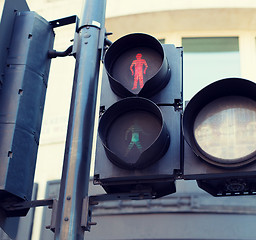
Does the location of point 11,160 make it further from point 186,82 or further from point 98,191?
point 186,82

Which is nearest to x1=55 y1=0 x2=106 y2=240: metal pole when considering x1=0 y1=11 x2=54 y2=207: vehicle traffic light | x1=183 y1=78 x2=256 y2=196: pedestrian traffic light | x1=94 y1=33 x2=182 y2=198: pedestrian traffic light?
x1=94 y1=33 x2=182 y2=198: pedestrian traffic light

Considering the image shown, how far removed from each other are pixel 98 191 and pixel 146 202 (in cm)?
100

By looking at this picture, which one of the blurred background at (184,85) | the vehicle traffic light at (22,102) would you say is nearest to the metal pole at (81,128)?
the vehicle traffic light at (22,102)

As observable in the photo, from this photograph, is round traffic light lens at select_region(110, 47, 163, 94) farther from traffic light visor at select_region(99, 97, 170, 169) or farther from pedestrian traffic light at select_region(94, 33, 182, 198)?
traffic light visor at select_region(99, 97, 170, 169)

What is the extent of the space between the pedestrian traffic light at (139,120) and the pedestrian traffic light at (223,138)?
0.17 meters

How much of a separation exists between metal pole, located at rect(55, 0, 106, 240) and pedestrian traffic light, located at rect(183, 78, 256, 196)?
28.8 inches

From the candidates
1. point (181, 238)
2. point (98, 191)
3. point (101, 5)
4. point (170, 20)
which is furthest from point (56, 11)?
point (101, 5)

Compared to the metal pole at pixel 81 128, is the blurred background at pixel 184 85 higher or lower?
higher

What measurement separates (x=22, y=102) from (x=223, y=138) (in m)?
1.64

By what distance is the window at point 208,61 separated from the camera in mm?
12547

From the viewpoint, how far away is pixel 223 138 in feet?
13.2

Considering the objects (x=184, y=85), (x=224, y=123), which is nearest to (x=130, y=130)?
(x=224, y=123)

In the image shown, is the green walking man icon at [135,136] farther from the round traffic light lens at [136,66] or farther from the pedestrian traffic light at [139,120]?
the round traffic light lens at [136,66]

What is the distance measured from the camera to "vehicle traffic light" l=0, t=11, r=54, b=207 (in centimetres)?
421
